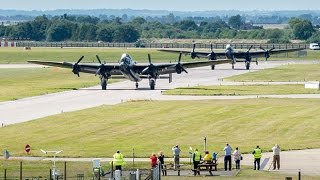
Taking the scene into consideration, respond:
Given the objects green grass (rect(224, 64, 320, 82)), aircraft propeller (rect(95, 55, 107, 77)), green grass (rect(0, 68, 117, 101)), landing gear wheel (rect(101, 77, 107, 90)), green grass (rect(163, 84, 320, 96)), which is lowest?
green grass (rect(0, 68, 117, 101))

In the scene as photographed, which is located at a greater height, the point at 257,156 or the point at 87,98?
the point at 257,156

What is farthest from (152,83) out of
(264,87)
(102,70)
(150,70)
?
(264,87)

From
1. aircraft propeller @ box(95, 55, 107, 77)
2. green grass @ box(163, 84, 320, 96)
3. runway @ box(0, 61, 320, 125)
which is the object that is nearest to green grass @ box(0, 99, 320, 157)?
runway @ box(0, 61, 320, 125)

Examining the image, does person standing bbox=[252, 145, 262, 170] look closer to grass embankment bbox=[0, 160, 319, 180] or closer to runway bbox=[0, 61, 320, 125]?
grass embankment bbox=[0, 160, 319, 180]

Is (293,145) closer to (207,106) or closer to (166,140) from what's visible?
(166,140)

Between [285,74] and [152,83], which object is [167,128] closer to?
[152,83]

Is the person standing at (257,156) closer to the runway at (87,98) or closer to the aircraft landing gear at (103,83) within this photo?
the runway at (87,98)

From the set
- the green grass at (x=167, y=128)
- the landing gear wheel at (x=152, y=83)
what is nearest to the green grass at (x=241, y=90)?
the landing gear wheel at (x=152, y=83)

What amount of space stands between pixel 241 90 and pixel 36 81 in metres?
31.5

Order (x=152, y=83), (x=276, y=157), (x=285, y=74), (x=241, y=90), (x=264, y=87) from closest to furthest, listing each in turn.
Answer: (x=276, y=157)
(x=241, y=90)
(x=152, y=83)
(x=264, y=87)
(x=285, y=74)

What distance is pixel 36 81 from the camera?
13838cm

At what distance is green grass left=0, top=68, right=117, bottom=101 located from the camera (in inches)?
4594

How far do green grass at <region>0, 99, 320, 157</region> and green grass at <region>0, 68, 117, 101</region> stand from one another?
20.8 meters

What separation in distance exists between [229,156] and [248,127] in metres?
19.1
